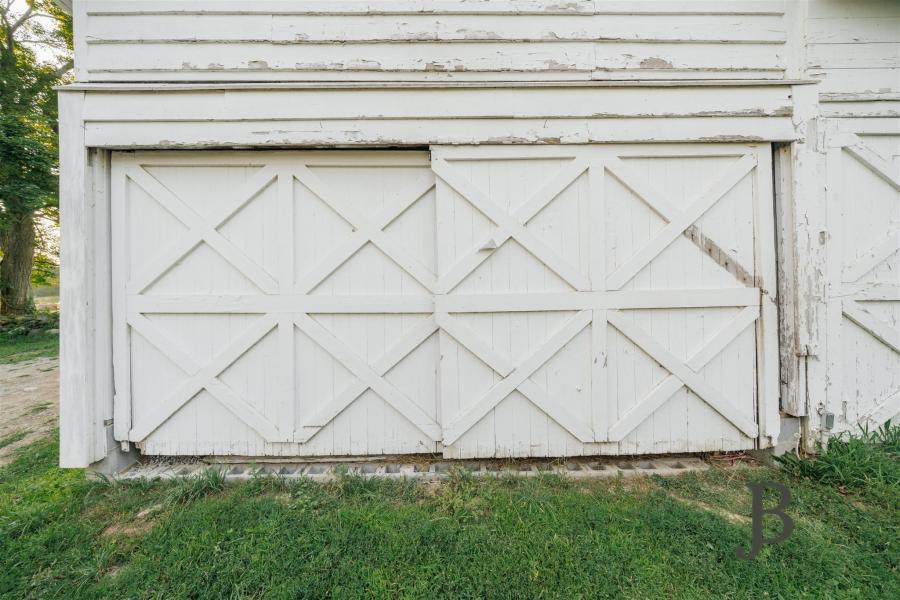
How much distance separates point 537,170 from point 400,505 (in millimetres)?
2537

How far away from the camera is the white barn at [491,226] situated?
8.19ft

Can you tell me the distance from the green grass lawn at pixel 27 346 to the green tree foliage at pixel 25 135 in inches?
95.0

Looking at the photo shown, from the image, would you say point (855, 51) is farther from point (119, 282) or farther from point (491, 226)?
point (119, 282)

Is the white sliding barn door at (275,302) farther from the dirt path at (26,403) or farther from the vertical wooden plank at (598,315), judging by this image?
the dirt path at (26,403)

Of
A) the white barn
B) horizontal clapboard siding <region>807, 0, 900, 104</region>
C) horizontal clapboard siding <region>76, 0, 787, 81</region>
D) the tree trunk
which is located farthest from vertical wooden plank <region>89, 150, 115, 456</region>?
the tree trunk

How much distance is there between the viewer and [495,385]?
2.52 meters

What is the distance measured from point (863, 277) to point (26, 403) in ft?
27.1

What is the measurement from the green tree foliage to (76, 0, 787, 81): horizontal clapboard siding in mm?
6522

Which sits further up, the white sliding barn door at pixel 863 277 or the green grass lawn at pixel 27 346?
the white sliding barn door at pixel 863 277

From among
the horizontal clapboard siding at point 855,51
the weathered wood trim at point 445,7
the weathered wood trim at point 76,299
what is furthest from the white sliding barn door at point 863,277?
the weathered wood trim at point 76,299

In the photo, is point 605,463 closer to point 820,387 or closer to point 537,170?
point 820,387

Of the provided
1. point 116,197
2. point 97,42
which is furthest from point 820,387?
point 97,42

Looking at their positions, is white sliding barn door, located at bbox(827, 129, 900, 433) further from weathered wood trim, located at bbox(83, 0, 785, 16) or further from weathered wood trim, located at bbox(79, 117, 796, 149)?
weathered wood trim, located at bbox(83, 0, 785, 16)

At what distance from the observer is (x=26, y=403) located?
3828 millimetres
